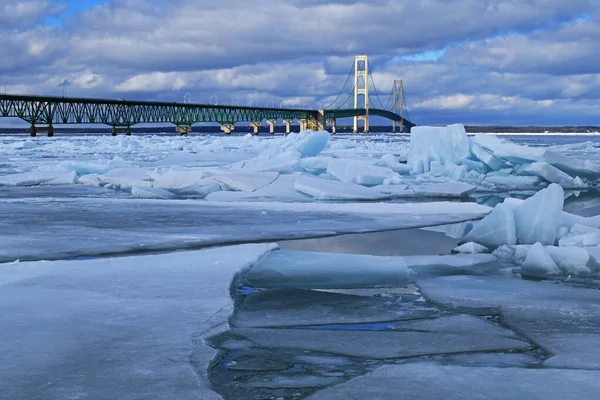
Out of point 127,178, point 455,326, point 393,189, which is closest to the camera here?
point 455,326

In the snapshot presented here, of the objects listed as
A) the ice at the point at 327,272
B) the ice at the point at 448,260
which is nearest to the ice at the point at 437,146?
the ice at the point at 448,260

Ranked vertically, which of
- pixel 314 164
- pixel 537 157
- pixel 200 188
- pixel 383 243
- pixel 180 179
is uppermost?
pixel 537 157

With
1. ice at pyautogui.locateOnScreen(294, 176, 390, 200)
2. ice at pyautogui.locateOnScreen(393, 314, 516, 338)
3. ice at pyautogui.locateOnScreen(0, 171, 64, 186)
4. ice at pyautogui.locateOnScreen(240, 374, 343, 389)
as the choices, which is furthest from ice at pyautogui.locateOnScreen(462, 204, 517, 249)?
ice at pyautogui.locateOnScreen(0, 171, 64, 186)

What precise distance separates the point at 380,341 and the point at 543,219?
3.06 m

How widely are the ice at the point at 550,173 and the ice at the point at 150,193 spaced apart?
667cm

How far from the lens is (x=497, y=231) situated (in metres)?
5.57

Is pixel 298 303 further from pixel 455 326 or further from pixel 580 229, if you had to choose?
pixel 580 229

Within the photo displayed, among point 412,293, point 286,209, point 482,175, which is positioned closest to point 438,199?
point 286,209

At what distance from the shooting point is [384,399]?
7.48ft

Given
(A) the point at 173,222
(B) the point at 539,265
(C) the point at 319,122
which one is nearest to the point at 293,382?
(B) the point at 539,265

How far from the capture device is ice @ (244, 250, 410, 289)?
419 centimetres

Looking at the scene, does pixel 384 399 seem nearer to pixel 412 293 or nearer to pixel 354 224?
pixel 412 293

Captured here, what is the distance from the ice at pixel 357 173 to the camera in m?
12.3

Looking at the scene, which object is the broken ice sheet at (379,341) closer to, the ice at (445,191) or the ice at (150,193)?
the ice at (150,193)
